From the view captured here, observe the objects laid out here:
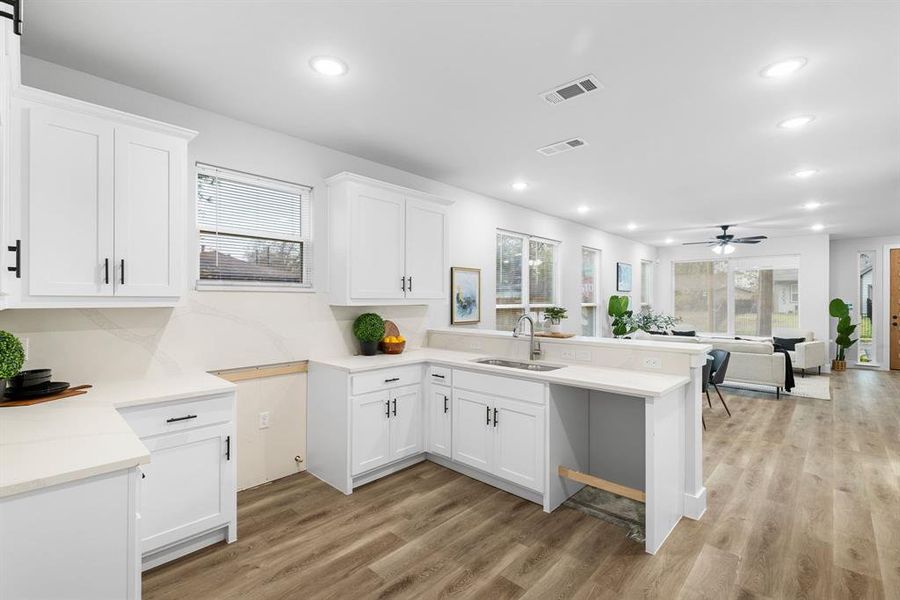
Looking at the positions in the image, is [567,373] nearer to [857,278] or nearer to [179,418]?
[179,418]

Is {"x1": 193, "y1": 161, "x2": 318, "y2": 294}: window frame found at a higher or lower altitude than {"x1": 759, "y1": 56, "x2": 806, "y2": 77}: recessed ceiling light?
lower

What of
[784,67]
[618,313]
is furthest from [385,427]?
[618,313]

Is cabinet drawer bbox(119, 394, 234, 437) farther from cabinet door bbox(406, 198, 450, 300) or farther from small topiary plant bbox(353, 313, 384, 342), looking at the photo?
cabinet door bbox(406, 198, 450, 300)

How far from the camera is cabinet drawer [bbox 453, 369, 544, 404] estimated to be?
2.84m

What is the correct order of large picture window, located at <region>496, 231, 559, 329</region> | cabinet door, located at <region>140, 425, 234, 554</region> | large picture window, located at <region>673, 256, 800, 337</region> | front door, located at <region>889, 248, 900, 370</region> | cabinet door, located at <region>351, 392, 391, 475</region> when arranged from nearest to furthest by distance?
cabinet door, located at <region>140, 425, 234, 554</region>, cabinet door, located at <region>351, 392, 391, 475</region>, large picture window, located at <region>496, 231, 559, 329</region>, front door, located at <region>889, 248, 900, 370</region>, large picture window, located at <region>673, 256, 800, 337</region>

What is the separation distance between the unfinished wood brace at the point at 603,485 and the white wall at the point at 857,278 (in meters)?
9.00

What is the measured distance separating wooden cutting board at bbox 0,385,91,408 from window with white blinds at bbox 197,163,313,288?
0.93 m

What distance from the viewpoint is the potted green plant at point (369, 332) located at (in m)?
3.61

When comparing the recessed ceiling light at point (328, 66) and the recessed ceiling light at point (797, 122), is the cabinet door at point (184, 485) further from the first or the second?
the recessed ceiling light at point (797, 122)

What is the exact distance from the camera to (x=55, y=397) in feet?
6.81

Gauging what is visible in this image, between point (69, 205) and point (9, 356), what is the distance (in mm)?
747

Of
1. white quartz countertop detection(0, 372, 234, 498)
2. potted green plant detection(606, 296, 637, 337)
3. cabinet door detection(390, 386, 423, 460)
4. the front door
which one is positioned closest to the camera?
white quartz countertop detection(0, 372, 234, 498)

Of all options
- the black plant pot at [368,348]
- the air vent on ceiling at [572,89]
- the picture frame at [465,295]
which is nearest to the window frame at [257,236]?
the black plant pot at [368,348]

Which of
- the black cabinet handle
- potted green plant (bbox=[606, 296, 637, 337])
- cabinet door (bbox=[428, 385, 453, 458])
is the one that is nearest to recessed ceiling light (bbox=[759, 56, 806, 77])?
cabinet door (bbox=[428, 385, 453, 458])
